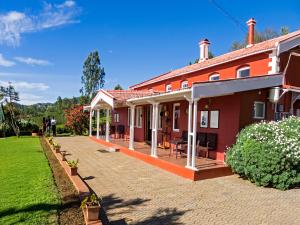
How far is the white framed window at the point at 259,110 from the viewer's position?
11508mm

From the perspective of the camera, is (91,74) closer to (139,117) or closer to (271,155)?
(139,117)

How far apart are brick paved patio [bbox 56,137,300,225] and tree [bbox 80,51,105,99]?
1757 inches

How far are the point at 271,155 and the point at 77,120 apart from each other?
22.2 meters

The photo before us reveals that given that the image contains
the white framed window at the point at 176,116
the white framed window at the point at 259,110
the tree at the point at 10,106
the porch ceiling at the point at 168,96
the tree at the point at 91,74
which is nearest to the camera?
the porch ceiling at the point at 168,96

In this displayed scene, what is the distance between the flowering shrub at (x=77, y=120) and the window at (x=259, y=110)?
1936 centimetres

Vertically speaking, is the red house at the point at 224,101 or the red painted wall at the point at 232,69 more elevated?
the red painted wall at the point at 232,69

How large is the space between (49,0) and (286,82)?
10.8 metres

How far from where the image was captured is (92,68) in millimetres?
54469

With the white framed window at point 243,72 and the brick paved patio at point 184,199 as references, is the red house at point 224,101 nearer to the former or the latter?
the white framed window at point 243,72

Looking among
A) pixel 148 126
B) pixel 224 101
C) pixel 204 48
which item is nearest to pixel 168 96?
pixel 224 101

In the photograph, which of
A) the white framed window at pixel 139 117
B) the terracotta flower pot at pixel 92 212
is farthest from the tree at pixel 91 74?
the terracotta flower pot at pixel 92 212

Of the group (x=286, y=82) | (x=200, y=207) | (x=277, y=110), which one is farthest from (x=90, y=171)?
(x=286, y=82)

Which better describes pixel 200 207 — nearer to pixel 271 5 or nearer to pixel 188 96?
pixel 188 96

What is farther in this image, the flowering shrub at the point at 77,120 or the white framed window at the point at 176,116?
the flowering shrub at the point at 77,120
